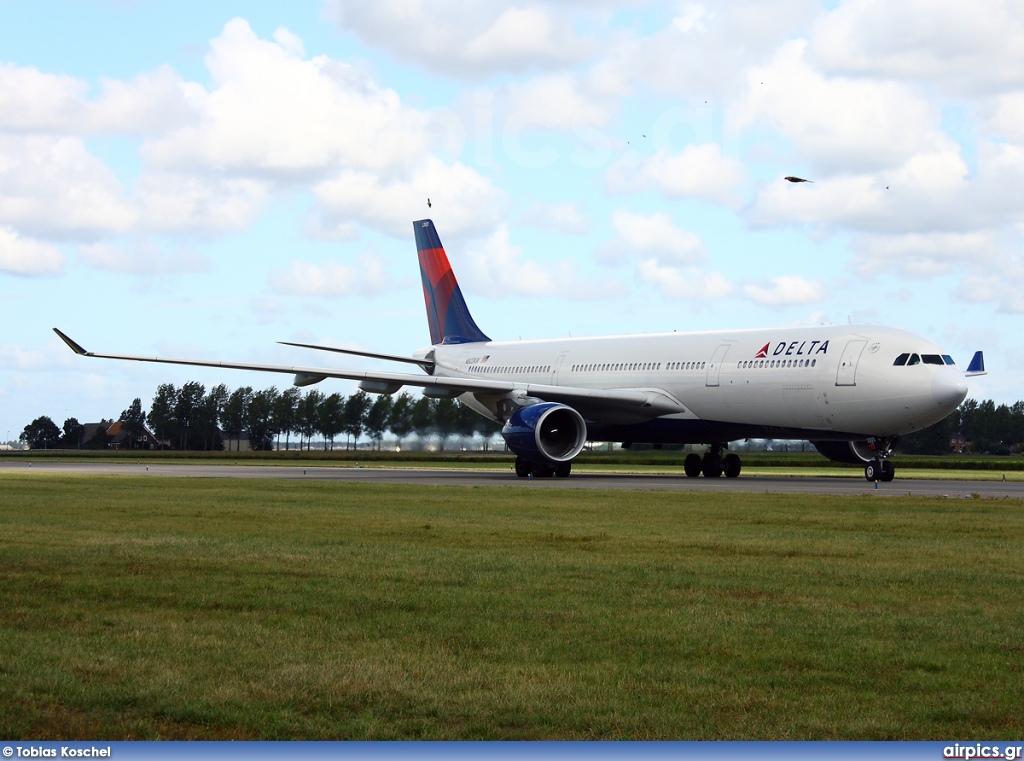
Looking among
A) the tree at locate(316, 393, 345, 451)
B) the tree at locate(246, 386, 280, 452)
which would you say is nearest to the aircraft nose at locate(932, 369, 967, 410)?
the tree at locate(316, 393, 345, 451)

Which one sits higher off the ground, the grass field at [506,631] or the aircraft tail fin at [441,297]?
the aircraft tail fin at [441,297]

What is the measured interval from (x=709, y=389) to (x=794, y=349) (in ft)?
8.71

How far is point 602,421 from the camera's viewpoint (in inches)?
1332

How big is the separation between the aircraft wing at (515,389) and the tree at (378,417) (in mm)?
30093

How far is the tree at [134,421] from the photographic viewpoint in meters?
105

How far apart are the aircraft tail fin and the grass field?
27.4m

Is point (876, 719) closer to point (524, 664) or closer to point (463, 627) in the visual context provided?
point (524, 664)

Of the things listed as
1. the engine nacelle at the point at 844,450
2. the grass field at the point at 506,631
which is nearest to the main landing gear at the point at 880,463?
the engine nacelle at the point at 844,450

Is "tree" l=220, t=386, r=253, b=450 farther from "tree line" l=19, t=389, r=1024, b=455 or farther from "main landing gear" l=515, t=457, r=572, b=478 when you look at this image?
"main landing gear" l=515, t=457, r=572, b=478

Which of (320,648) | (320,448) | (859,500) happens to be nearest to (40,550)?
(320,648)

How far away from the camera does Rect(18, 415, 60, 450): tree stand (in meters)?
117

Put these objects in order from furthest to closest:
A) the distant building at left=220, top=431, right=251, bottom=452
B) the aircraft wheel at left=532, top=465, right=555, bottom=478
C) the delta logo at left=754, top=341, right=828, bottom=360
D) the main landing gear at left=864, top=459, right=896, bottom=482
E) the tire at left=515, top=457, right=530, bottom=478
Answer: the distant building at left=220, top=431, right=251, bottom=452
the tire at left=515, top=457, right=530, bottom=478
the aircraft wheel at left=532, top=465, right=555, bottom=478
the delta logo at left=754, top=341, right=828, bottom=360
the main landing gear at left=864, top=459, right=896, bottom=482

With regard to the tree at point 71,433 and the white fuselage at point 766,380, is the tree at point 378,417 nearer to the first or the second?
the white fuselage at point 766,380

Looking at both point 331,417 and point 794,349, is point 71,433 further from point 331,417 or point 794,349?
point 794,349
